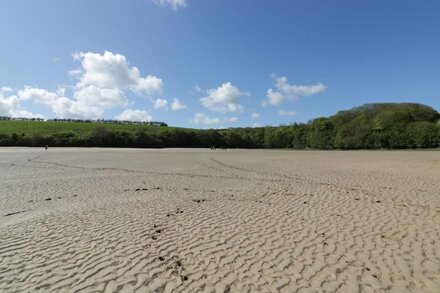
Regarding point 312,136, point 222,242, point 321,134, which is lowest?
point 222,242

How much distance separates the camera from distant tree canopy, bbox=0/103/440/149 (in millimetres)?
77500

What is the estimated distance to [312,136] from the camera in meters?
108

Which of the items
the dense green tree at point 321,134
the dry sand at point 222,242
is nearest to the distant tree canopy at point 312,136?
the dense green tree at point 321,134

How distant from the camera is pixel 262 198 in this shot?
12.4m

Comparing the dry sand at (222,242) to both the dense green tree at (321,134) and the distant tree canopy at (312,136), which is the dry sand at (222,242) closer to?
the distant tree canopy at (312,136)

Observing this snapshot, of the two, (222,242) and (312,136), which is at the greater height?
(312,136)

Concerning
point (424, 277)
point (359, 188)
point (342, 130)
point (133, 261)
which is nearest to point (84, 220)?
point (133, 261)

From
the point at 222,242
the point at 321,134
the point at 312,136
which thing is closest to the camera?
the point at 222,242

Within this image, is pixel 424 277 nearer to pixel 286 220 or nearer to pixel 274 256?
pixel 274 256

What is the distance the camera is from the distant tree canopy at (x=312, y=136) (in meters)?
77.5

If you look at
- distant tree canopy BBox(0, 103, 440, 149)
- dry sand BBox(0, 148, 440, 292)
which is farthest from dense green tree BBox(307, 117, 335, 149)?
dry sand BBox(0, 148, 440, 292)

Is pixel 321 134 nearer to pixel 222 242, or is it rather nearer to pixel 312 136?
pixel 312 136

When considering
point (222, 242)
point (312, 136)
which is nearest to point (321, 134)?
point (312, 136)

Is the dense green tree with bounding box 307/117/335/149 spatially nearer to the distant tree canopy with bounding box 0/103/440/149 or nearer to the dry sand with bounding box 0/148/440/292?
the distant tree canopy with bounding box 0/103/440/149
